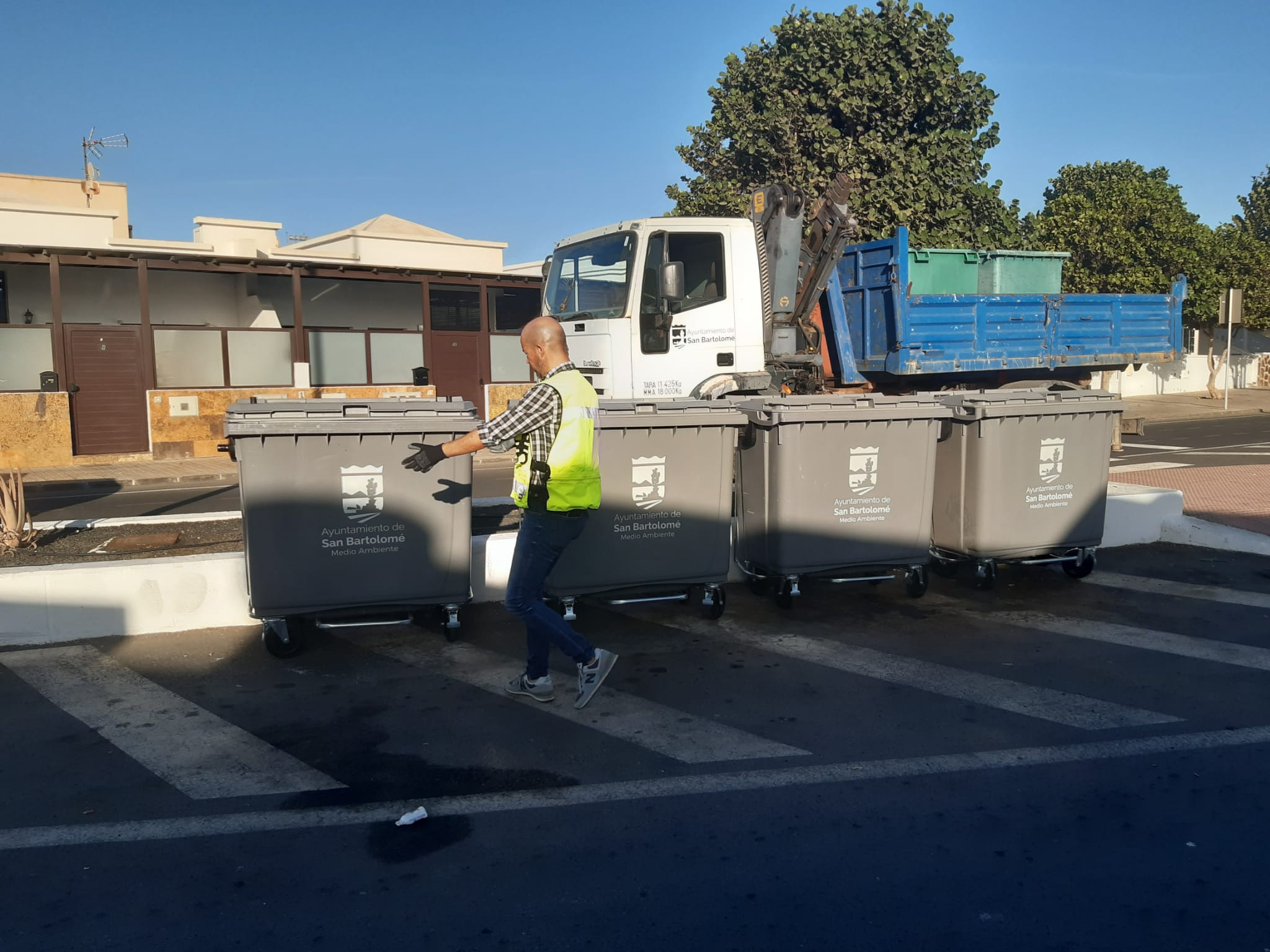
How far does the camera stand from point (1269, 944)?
9.73ft

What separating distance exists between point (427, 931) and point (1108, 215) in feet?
101

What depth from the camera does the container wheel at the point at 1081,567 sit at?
7496 millimetres

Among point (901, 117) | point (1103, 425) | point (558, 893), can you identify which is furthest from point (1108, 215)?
point (558, 893)

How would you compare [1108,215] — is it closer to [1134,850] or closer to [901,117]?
[901,117]

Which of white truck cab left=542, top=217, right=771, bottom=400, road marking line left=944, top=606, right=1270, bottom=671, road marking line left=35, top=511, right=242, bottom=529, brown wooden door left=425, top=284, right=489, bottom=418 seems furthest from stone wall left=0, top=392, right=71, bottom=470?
road marking line left=944, top=606, right=1270, bottom=671

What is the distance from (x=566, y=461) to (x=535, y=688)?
1123 mm

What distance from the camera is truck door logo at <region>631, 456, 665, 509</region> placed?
6.38 m

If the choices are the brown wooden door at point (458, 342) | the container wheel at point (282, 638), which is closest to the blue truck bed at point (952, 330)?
the container wheel at point (282, 638)

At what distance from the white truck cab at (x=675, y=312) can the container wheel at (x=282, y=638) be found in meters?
4.10

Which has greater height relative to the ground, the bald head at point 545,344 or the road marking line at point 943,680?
the bald head at point 545,344

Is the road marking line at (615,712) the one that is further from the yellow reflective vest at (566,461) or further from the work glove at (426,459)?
the work glove at (426,459)

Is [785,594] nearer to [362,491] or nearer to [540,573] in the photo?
[540,573]

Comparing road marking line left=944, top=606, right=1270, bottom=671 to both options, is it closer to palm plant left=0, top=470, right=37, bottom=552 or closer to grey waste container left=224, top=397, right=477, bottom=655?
grey waste container left=224, top=397, right=477, bottom=655

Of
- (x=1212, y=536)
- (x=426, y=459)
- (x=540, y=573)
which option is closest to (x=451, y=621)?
(x=540, y=573)
